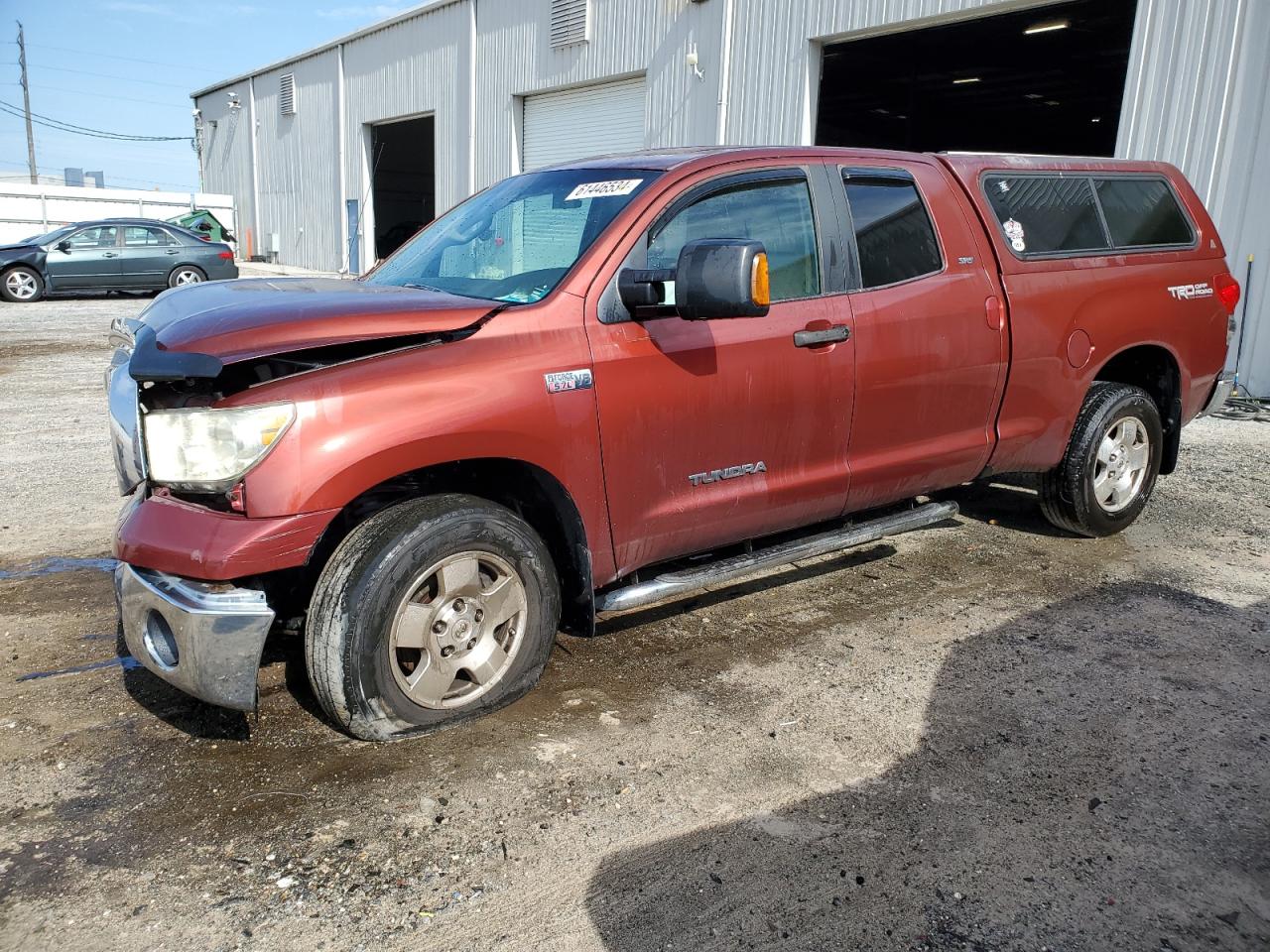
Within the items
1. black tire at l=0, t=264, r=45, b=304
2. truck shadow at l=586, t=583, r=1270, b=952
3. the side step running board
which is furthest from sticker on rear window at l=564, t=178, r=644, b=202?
black tire at l=0, t=264, r=45, b=304

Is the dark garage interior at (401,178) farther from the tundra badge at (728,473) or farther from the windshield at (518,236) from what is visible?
the tundra badge at (728,473)

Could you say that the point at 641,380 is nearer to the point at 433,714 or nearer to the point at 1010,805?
the point at 433,714

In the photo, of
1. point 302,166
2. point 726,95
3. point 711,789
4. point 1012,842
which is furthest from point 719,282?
point 302,166

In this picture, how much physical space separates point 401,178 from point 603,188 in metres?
30.1

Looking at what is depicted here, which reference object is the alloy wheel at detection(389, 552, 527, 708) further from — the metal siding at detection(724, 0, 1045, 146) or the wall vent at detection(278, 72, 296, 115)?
the wall vent at detection(278, 72, 296, 115)

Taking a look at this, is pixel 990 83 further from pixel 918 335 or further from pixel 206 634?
pixel 206 634

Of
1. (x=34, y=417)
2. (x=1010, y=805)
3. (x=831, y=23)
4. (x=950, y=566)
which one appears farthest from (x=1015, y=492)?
(x=831, y=23)

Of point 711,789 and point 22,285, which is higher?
point 22,285

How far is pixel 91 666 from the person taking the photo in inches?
150

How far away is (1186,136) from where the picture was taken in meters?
9.82

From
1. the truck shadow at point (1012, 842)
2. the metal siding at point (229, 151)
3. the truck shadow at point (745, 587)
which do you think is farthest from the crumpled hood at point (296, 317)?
the metal siding at point (229, 151)

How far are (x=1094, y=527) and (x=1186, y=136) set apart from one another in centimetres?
633

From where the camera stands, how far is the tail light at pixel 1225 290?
18.4 feet

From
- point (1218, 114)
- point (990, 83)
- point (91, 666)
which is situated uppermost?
point (990, 83)
